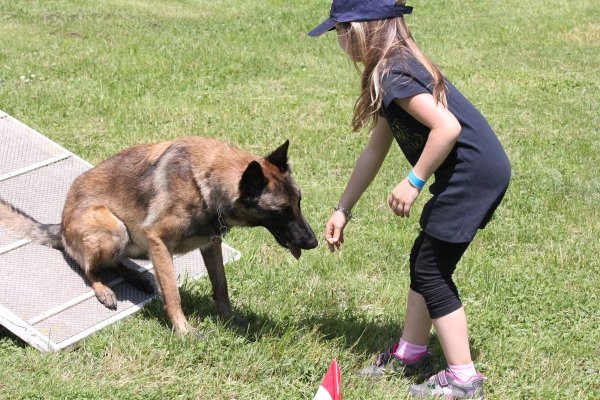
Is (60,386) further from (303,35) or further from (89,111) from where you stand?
(303,35)

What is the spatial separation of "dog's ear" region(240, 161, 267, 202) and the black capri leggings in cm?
88

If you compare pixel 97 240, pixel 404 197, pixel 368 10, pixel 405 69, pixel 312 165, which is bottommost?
pixel 312 165

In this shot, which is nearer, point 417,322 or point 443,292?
point 443,292

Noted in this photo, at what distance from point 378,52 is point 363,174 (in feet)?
2.56

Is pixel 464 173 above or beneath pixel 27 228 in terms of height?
above

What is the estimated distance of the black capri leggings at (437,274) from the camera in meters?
3.94

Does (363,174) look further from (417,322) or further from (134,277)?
(134,277)

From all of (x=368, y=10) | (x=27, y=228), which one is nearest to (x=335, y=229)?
(x=368, y=10)

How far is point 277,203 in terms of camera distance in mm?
4289

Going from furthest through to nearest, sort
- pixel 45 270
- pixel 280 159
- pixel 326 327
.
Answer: pixel 45 270
pixel 326 327
pixel 280 159

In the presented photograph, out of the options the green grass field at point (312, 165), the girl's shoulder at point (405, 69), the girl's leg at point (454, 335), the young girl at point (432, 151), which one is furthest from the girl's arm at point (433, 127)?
the green grass field at point (312, 165)

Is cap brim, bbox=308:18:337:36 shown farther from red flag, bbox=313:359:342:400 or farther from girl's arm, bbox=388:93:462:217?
red flag, bbox=313:359:342:400

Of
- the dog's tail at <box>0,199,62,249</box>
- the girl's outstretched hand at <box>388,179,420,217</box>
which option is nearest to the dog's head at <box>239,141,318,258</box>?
the girl's outstretched hand at <box>388,179,420,217</box>

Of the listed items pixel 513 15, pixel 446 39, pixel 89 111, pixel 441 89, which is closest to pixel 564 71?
pixel 446 39
